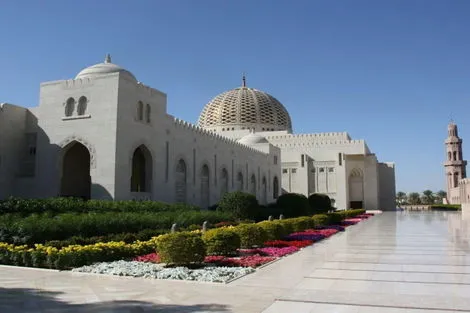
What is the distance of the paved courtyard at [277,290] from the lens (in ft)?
17.3

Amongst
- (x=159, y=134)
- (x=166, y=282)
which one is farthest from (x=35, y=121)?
(x=166, y=282)

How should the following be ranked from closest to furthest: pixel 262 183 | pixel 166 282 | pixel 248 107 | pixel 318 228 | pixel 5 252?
pixel 166 282 < pixel 5 252 < pixel 318 228 < pixel 262 183 < pixel 248 107

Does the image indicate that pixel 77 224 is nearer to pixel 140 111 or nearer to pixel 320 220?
pixel 140 111

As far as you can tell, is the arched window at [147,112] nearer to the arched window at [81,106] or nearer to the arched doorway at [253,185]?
the arched window at [81,106]

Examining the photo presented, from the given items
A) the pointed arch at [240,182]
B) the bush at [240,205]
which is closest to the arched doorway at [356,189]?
the pointed arch at [240,182]

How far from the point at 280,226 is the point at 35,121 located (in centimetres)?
1319

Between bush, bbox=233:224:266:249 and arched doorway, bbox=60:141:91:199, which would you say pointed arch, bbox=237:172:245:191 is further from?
bush, bbox=233:224:266:249

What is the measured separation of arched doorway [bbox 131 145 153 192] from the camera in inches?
825

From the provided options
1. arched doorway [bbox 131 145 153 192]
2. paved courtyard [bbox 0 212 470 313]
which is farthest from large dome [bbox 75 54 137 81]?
A: paved courtyard [bbox 0 212 470 313]

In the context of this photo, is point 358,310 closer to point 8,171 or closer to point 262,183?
point 8,171

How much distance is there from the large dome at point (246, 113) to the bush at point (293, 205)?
2510cm

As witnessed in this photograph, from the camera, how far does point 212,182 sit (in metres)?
28.0

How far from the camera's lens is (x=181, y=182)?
24.3 metres

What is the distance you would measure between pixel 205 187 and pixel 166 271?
780 inches
